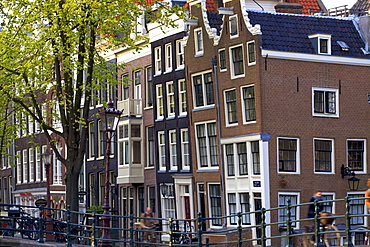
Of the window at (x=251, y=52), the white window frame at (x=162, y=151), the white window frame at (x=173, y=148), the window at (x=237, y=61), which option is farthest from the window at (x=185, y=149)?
the window at (x=251, y=52)

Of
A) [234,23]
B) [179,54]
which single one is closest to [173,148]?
[179,54]

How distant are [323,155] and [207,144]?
5407mm

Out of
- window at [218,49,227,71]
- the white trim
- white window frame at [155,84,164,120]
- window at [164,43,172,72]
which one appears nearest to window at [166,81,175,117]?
white window frame at [155,84,164,120]

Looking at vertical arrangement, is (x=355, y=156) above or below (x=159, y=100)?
below

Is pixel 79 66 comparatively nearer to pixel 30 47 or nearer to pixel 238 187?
pixel 30 47

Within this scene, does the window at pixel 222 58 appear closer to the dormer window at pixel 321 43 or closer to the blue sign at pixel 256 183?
the dormer window at pixel 321 43

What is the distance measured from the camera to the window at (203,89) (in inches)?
1470

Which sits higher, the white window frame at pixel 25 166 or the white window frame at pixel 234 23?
the white window frame at pixel 234 23

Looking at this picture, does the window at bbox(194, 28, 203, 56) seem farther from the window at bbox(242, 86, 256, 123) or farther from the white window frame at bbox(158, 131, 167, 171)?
the white window frame at bbox(158, 131, 167, 171)

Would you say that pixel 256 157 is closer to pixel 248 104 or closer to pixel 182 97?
pixel 248 104

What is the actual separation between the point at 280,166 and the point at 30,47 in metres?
12.4

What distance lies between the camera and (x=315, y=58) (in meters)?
35.1

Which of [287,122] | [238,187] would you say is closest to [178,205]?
[238,187]

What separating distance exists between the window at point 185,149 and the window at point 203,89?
71.8 inches
